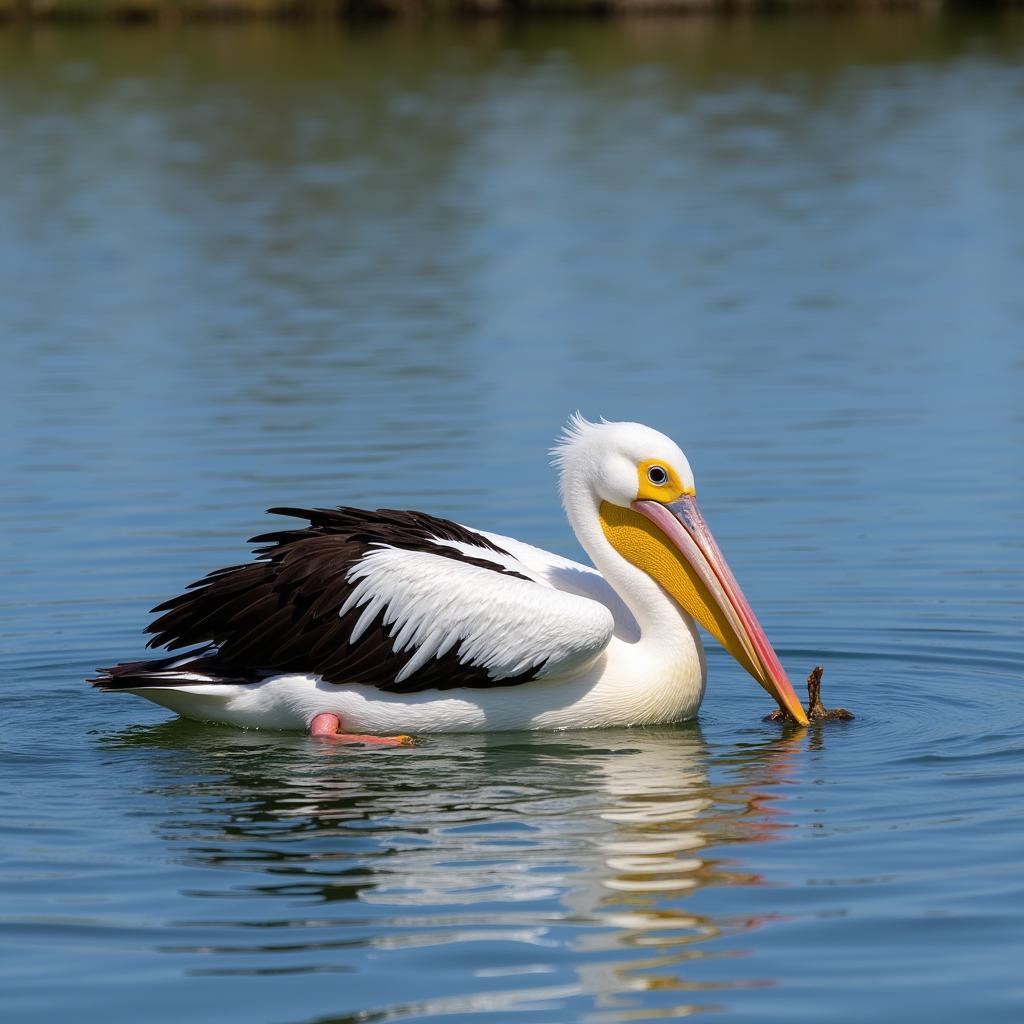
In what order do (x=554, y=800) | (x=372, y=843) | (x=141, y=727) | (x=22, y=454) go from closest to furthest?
(x=372, y=843), (x=554, y=800), (x=141, y=727), (x=22, y=454)

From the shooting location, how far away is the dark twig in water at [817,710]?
24.3 feet

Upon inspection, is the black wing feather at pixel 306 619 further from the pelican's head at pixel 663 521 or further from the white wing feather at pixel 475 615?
the pelican's head at pixel 663 521

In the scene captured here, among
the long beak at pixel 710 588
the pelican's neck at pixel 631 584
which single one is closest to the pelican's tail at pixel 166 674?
the pelican's neck at pixel 631 584

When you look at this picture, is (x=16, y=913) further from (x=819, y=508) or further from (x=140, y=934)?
(x=819, y=508)

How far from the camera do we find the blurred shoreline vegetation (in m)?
42.5

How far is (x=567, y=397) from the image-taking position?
13.0m

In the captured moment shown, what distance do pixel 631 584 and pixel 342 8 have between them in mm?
38358

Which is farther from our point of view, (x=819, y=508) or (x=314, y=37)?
(x=314, y=37)

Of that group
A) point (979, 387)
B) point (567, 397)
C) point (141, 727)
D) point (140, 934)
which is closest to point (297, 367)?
point (567, 397)

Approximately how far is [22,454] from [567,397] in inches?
125

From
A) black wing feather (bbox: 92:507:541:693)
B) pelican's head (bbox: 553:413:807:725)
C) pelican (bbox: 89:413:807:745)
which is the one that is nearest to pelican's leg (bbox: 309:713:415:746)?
pelican (bbox: 89:413:807:745)

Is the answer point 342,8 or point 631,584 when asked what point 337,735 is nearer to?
point 631,584

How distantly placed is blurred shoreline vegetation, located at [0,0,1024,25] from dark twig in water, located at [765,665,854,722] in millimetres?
36207

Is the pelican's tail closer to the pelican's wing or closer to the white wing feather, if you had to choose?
the pelican's wing
